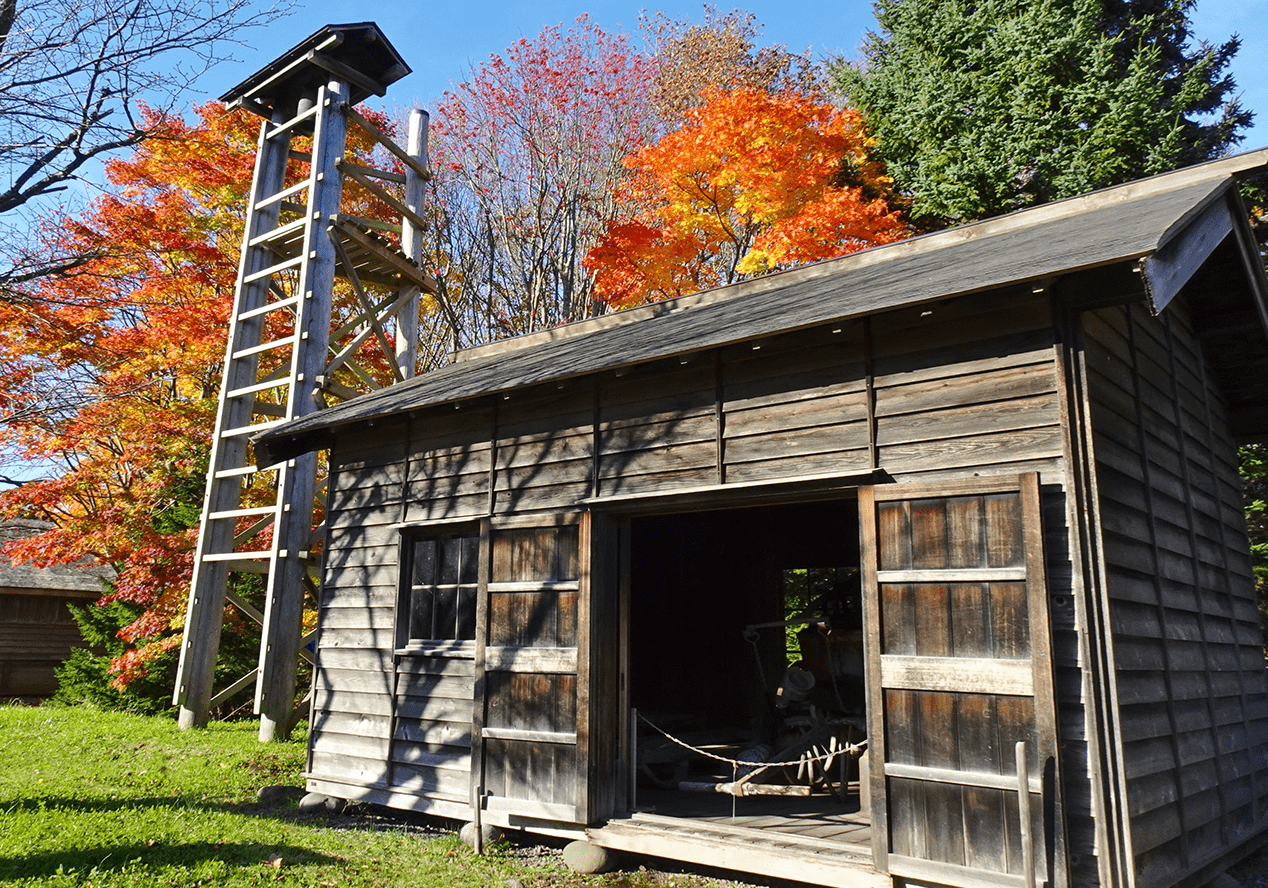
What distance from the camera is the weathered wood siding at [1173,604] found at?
216 inches

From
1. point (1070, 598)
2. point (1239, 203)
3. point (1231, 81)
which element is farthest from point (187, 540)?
point (1231, 81)

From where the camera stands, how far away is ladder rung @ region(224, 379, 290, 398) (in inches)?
481

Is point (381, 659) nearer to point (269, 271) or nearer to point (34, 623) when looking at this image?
point (269, 271)

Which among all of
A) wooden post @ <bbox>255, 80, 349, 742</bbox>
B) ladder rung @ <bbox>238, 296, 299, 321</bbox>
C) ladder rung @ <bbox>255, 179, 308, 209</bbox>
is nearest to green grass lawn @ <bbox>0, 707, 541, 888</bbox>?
wooden post @ <bbox>255, 80, 349, 742</bbox>

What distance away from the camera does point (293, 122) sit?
13711 millimetres

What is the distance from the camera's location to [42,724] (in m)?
13.8

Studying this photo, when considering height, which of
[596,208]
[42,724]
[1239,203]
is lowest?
[42,724]

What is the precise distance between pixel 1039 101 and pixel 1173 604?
48.5ft

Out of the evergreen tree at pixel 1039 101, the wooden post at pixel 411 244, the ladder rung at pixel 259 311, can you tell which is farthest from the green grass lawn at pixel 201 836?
the evergreen tree at pixel 1039 101

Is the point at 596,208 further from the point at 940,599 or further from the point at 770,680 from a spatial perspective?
the point at 940,599

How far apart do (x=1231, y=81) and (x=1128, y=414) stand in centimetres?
1662

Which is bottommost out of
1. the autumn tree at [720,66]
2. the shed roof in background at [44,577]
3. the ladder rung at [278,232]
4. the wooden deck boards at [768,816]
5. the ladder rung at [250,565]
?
the wooden deck boards at [768,816]

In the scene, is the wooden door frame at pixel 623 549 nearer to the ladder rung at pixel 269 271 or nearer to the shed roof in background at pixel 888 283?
the shed roof in background at pixel 888 283

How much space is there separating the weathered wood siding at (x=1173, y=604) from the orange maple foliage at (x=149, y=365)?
1349cm
